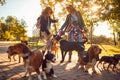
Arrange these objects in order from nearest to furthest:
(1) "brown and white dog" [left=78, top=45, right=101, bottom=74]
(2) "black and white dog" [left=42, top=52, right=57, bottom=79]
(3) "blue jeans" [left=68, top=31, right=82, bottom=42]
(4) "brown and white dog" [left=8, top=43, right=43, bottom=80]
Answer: (4) "brown and white dog" [left=8, top=43, right=43, bottom=80]
(2) "black and white dog" [left=42, top=52, right=57, bottom=79]
(1) "brown and white dog" [left=78, top=45, right=101, bottom=74]
(3) "blue jeans" [left=68, top=31, right=82, bottom=42]

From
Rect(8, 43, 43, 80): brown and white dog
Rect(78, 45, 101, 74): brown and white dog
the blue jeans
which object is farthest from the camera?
the blue jeans

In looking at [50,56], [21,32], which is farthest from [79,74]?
[21,32]

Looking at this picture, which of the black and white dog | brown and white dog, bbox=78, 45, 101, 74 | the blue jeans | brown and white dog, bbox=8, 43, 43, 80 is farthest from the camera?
the blue jeans

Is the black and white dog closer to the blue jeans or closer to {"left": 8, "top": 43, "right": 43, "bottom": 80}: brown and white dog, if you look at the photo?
{"left": 8, "top": 43, "right": 43, "bottom": 80}: brown and white dog

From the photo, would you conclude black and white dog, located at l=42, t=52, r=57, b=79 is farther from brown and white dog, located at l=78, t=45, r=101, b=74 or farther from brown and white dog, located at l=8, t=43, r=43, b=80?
brown and white dog, located at l=78, t=45, r=101, b=74

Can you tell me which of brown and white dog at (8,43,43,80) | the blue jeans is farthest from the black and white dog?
the blue jeans

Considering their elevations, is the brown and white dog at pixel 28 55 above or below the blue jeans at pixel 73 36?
below

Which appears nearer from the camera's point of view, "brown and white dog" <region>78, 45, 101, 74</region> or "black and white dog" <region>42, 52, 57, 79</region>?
"black and white dog" <region>42, 52, 57, 79</region>

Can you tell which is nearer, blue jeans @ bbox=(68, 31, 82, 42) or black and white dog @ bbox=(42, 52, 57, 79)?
black and white dog @ bbox=(42, 52, 57, 79)

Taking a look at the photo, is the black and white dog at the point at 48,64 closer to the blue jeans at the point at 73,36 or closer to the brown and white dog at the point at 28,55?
the brown and white dog at the point at 28,55

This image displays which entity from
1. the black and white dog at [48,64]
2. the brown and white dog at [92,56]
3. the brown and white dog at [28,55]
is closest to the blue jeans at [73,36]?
the brown and white dog at [92,56]

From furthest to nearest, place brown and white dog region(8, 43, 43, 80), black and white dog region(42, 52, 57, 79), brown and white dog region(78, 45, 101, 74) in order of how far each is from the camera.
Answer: brown and white dog region(78, 45, 101, 74)
black and white dog region(42, 52, 57, 79)
brown and white dog region(8, 43, 43, 80)

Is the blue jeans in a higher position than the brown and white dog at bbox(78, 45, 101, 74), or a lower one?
higher

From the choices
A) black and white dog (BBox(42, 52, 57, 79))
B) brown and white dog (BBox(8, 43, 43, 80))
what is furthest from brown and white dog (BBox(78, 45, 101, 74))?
brown and white dog (BBox(8, 43, 43, 80))
